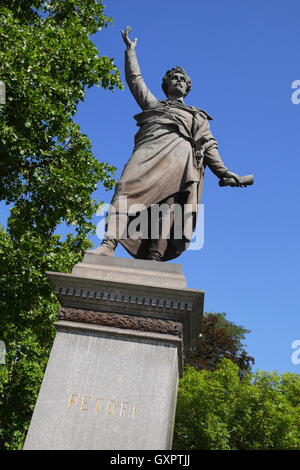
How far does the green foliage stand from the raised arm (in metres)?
17.4

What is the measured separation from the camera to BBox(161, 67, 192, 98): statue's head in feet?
26.3

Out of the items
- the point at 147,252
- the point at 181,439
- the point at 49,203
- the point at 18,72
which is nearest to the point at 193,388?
the point at 181,439

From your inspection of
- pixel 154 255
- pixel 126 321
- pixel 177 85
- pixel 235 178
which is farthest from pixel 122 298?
pixel 177 85

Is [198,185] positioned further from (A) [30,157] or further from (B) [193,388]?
(B) [193,388]

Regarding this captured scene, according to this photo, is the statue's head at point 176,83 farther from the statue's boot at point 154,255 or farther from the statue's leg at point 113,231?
the statue's boot at point 154,255

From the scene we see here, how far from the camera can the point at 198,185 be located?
7.48 m

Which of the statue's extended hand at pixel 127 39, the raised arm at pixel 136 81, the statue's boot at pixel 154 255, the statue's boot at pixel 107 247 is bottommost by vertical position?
the statue's boot at pixel 107 247

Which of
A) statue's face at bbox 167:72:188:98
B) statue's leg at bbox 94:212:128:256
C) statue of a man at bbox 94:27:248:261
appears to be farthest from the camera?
statue's face at bbox 167:72:188:98

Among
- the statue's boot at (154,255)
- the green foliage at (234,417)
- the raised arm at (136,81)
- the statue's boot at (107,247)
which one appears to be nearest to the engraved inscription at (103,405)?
the statue's boot at (107,247)

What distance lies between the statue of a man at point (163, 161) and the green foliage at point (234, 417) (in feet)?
56.0

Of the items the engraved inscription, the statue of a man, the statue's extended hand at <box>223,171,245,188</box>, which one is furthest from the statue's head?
the engraved inscription

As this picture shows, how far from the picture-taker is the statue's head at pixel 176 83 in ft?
26.3

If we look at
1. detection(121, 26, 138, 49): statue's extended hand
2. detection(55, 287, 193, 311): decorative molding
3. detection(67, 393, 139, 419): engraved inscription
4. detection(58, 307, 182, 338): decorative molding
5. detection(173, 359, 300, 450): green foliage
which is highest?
detection(173, 359, 300, 450): green foliage

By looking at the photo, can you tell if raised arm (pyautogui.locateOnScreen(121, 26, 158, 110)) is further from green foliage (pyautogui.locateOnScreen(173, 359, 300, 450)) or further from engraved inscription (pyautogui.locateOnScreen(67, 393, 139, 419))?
green foliage (pyautogui.locateOnScreen(173, 359, 300, 450))
